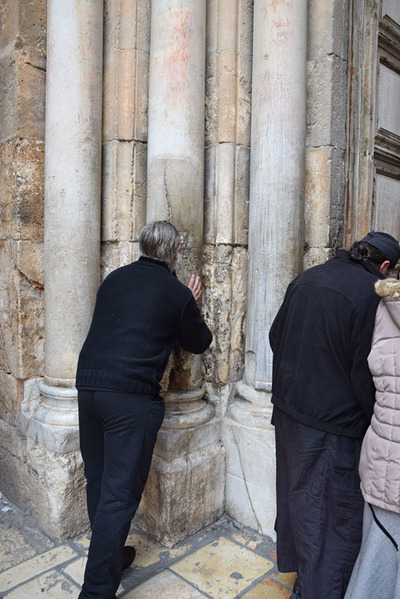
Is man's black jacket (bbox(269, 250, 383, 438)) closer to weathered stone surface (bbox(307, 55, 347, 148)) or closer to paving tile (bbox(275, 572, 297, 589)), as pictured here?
paving tile (bbox(275, 572, 297, 589))

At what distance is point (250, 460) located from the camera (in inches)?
105

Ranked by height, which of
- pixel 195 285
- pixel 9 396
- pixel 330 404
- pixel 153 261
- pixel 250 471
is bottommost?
pixel 250 471

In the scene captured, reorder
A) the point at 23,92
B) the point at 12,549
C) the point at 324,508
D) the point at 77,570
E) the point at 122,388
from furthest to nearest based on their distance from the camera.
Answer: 1. the point at 23,92
2. the point at 12,549
3. the point at 77,570
4. the point at 122,388
5. the point at 324,508

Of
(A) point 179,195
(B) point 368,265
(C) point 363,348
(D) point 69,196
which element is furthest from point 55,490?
(B) point 368,265

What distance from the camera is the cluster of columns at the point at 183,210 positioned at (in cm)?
A: 260

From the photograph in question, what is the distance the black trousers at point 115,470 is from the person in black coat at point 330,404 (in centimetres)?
60

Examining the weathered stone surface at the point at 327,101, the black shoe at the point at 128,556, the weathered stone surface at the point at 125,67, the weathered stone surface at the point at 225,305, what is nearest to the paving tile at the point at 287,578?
the black shoe at the point at 128,556

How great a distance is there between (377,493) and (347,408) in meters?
0.31

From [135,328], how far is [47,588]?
1266 mm

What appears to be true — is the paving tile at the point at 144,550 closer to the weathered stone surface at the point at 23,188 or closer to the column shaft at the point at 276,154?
the column shaft at the point at 276,154

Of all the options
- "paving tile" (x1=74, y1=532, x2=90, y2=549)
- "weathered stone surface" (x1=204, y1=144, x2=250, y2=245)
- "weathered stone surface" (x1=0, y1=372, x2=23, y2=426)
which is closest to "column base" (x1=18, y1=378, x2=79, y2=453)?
"weathered stone surface" (x1=0, y1=372, x2=23, y2=426)

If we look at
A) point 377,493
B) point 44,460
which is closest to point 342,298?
point 377,493

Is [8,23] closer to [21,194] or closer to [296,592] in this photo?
[21,194]

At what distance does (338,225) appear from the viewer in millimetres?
2758
